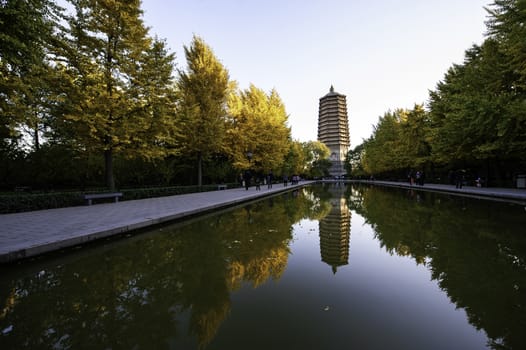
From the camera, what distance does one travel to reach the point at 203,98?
2288cm

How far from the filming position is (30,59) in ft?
25.0

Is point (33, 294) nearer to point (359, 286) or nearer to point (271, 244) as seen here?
point (271, 244)

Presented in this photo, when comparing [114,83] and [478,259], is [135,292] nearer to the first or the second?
[478,259]

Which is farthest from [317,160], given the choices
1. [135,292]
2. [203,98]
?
[135,292]

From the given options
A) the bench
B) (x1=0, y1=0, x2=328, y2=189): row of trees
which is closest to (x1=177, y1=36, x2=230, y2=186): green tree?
(x1=0, y1=0, x2=328, y2=189): row of trees

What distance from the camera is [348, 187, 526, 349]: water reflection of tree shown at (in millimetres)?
2629

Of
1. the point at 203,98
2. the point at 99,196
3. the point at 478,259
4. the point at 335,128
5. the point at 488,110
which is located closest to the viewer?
the point at 478,259

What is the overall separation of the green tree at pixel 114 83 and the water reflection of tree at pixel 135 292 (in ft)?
Answer: 33.7

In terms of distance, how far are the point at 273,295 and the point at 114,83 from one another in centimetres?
1533

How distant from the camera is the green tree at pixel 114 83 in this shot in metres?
13.0

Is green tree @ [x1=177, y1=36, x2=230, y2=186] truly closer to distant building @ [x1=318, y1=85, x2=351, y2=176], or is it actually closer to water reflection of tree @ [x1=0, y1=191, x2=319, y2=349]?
water reflection of tree @ [x1=0, y1=191, x2=319, y2=349]

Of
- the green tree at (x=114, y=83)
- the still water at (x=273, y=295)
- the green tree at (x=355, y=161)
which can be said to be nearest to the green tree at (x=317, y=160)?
the green tree at (x=355, y=161)

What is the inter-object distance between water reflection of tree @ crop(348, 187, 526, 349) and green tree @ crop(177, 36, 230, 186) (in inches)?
642

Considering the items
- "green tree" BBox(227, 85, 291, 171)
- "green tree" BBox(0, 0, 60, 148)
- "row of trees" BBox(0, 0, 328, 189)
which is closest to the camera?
"green tree" BBox(0, 0, 60, 148)
